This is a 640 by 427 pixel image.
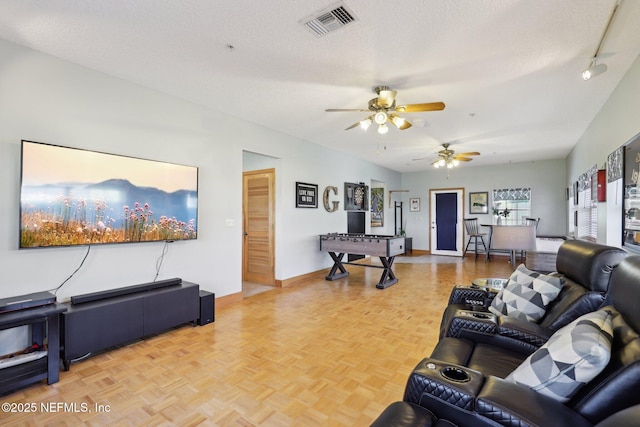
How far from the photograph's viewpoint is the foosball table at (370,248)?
5059 millimetres

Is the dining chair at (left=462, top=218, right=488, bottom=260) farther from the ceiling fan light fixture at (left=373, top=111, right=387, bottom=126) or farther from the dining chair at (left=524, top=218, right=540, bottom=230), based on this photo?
the ceiling fan light fixture at (left=373, top=111, right=387, bottom=126)

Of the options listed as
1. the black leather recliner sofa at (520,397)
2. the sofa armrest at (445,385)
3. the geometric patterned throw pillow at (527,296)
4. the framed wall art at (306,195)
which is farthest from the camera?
the framed wall art at (306,195)

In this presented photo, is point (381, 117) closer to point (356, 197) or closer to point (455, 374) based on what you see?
point (455, 374)

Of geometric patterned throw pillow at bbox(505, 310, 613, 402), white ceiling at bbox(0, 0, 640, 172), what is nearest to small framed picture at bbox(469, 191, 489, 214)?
white ceiling at bbox(0, 0, 640, 172)

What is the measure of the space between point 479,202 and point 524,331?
7818 millimetres

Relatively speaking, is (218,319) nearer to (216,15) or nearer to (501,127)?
(216,15)

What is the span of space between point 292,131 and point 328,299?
9.27ft

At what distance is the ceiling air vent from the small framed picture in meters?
7.91

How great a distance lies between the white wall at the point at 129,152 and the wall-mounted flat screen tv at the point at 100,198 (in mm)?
105

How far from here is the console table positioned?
6.95 ft

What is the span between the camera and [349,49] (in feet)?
8.54

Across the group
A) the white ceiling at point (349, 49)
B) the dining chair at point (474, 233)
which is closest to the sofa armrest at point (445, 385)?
the white ceiling at point (349, 49)

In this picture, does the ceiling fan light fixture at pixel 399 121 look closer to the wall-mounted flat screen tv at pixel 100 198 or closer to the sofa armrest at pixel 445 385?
the wall-mounted flat screen tv at pixel 100 198

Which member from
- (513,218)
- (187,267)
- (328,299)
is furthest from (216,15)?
(513,218)
